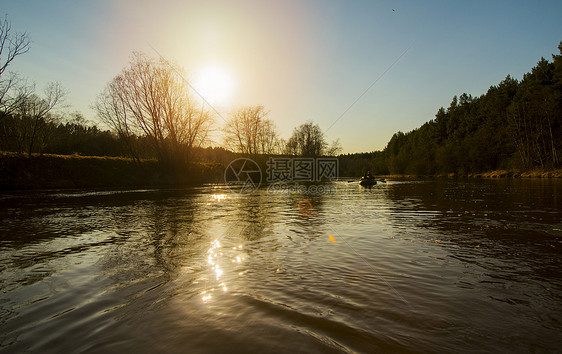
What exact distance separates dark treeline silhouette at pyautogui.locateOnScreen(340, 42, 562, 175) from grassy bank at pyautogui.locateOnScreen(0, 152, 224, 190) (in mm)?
61222

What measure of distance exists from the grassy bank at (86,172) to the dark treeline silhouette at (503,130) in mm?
61222

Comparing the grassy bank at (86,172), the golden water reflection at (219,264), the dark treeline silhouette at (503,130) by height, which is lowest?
the golden water reflection at (219,264)

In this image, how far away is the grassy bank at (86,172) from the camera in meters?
27.3

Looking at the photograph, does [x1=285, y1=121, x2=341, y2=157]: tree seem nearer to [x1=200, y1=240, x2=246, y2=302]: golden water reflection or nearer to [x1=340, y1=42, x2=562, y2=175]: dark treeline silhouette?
[x1=340, y1=42, x2=562, y2=175]: dark treeline silhouette

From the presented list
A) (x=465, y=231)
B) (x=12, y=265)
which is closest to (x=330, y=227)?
(x=465, y=231)

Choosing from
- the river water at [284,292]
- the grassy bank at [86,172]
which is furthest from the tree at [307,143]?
the river water at [284,292]

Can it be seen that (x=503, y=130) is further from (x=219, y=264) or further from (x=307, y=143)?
(x=219, y=264)

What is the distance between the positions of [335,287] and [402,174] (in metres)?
121

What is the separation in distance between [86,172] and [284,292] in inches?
1502

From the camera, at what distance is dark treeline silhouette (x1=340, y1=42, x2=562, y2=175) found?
166ft

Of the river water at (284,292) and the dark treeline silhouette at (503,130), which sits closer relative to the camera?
the river water at (284,292)

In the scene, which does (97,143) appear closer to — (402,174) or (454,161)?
(454,161)

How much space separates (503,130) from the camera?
65.5 metres

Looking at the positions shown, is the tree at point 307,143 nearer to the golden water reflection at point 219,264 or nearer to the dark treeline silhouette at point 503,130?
the dark treeline silhouette at point 503,130
